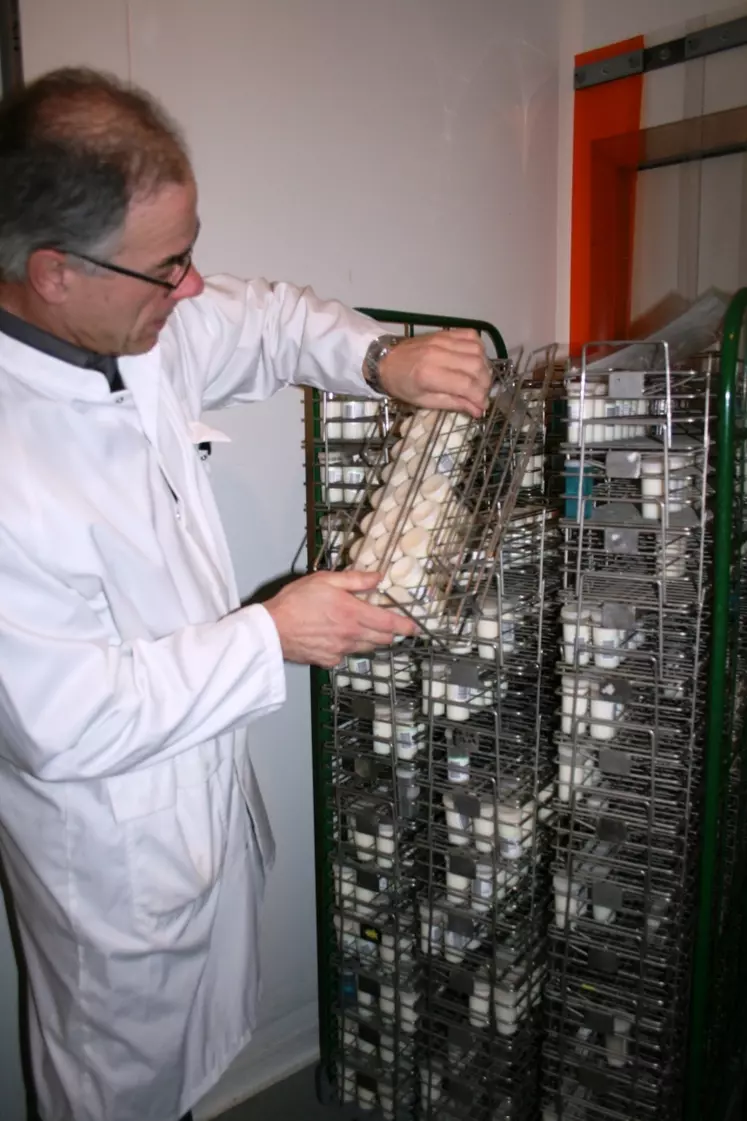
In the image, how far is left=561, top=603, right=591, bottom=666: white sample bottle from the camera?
1.21m

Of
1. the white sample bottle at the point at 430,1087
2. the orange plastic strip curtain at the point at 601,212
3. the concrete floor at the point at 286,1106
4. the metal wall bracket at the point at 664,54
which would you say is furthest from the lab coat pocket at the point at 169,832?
the metal wall bracket at the point at 664,54

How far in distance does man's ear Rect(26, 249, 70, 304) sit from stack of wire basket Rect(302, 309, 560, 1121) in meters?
0.51

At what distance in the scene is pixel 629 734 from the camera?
130 centimetres

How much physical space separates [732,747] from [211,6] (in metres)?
1.51

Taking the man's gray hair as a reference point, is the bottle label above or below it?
below

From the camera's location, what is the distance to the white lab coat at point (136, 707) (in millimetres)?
924

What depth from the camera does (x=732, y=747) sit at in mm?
1345

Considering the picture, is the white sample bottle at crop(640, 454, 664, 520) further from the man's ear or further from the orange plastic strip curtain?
the orange plastic strip curtain

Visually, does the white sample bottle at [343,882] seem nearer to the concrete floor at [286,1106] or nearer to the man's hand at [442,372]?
the concrete floor at [286,1106]

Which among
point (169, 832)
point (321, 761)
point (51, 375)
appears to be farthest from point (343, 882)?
point (51, 375)

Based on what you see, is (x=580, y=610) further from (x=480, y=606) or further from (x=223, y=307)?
(x=223, y=307)

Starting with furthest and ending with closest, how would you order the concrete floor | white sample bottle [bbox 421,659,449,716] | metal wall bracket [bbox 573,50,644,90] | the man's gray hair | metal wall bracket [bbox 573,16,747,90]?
metal wall bracket [bbox 573,50,644,90]
metal wall bracket [bbox 573,16,747,90]
the concrete floor
white sample bottle [bbox 421,659,449,716]
the man's gray hair

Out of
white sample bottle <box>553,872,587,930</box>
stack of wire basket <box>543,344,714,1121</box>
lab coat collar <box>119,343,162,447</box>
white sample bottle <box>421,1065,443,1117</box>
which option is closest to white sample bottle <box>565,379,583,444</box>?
stack of wire basket <box>543,344,714,1121</box>

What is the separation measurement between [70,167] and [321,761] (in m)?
1.01
